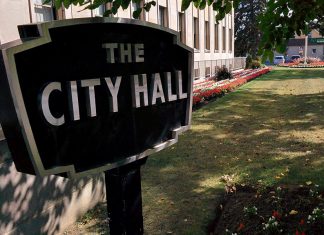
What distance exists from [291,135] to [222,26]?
84.2 ft

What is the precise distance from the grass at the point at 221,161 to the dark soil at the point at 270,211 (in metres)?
0.25

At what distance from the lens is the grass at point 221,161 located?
567cm

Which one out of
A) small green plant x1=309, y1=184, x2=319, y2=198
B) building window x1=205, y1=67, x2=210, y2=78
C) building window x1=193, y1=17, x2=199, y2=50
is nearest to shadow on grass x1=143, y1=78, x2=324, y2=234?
small green plant x1=309, y1=184, x2=319, y2=198

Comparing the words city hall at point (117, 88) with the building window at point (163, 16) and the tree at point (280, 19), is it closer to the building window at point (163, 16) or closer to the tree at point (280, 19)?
the tree at point (280, 19)

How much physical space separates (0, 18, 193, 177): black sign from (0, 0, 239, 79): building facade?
1911 mm

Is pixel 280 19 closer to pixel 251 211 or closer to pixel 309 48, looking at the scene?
pixel 251 211

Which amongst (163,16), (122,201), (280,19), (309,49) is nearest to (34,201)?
(122,201)

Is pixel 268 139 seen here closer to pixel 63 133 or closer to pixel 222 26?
pixel 63 133

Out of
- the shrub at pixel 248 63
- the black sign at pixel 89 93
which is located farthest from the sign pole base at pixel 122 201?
the shrub at pixel 248 63

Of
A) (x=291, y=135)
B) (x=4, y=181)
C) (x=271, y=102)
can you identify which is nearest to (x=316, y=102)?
(x=271, y=102)

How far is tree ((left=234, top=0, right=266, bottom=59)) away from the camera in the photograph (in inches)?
2288

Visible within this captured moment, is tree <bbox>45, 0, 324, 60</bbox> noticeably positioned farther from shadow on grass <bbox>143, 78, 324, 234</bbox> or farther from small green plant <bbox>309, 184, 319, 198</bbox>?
shadow on grass <bbox>143, 78, 324, 234</bbox>

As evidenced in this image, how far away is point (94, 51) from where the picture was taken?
2.16 m

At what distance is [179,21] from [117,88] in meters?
21.7
